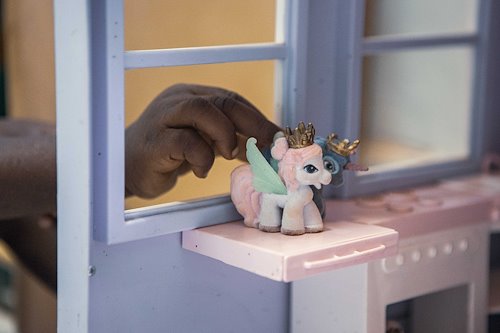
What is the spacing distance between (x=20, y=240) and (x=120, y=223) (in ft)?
3.48

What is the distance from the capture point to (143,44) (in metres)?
1.79

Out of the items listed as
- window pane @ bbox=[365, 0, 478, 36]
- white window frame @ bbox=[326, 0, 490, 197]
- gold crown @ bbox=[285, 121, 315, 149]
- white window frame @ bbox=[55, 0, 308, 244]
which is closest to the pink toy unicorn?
gold crown @ bbox=[285, 121, 315, 149]

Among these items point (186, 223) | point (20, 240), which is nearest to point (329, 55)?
point (186, 223)

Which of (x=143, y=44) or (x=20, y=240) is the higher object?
(x=143, y=44)

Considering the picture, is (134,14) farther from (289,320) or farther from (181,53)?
(289,320)

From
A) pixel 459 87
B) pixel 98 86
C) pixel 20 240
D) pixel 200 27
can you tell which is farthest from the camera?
pixel 20 240

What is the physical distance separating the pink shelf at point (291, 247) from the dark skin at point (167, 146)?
13 centimetres

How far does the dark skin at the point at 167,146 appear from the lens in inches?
73.8

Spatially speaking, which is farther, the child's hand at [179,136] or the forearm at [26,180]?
the forearm at [26,180]

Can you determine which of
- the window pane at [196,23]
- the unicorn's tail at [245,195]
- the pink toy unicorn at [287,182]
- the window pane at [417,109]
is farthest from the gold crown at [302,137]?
the window pane at [417,109]

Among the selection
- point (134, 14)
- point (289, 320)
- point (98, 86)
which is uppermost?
point (134, 14)

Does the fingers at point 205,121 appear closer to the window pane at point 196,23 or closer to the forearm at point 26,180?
the window pane at point 196,23

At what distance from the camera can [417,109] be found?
264cm

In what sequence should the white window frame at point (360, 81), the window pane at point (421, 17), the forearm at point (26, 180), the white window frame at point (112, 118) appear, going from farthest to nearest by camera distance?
the window pane at point (421, 17), the white window frame at point (360, 81), the forearm at point (26, 180), the white window frame at point (112, 118)
